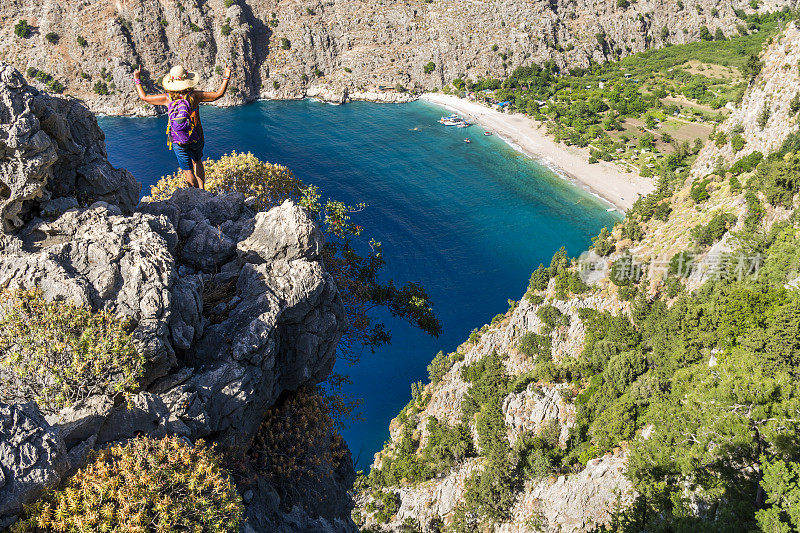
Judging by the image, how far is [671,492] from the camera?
2675cm

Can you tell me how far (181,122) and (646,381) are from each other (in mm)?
35596

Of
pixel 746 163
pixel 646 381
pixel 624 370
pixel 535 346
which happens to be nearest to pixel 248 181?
pixel 535 346

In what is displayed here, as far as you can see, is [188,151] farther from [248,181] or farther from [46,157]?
[248,181]

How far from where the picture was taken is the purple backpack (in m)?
21.7

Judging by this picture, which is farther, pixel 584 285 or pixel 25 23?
pixel 25 23

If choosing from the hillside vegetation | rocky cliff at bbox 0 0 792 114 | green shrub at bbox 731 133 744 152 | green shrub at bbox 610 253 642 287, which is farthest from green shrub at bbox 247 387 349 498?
rocky cliff at bbox 0 0 792 114

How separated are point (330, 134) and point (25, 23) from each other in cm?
9292

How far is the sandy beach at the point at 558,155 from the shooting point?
92938 mm

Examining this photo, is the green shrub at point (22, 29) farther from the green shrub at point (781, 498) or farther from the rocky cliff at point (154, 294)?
the green shrub at point (781, 498)

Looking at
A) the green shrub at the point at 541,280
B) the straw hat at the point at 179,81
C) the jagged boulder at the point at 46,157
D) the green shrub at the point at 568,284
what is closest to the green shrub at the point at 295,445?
the jagged boulder at the point at 46,157

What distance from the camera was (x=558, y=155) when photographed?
109 m

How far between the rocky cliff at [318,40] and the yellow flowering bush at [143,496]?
13852cm

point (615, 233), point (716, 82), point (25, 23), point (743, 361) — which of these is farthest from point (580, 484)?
point (25, 23)

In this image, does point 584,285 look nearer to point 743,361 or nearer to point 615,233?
point 615,233
